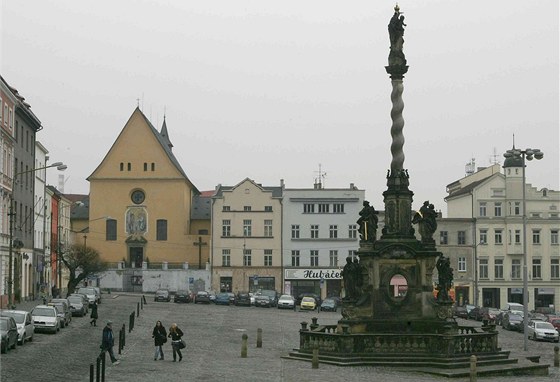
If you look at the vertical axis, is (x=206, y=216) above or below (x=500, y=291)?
above

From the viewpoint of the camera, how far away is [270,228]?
96.6m

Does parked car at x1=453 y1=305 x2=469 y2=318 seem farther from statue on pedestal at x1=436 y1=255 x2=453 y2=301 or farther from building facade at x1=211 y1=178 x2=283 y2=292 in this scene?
statue on pedestal at x1=436 y1=255 x2=453 y2=301

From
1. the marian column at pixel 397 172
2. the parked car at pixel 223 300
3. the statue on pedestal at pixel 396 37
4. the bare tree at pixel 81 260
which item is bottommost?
the parked car at pixel 223 300

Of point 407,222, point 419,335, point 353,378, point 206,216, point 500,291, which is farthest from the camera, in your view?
point 206,216

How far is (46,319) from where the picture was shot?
4247cm

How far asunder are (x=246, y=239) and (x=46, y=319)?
5462 centimetres

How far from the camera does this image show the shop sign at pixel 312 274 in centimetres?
9512

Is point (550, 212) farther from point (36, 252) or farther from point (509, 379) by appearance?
point (509, 379)

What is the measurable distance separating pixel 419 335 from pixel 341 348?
8.58 ft

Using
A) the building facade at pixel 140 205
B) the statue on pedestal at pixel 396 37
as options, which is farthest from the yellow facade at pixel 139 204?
the statue on pedestal at pixel 396 37

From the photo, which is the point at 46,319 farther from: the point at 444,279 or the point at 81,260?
the point at 81,260

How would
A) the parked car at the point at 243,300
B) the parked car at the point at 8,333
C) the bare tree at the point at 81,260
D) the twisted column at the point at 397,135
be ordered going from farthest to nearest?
the bare tree at the point at 81,260 < the parked car at the point at 243,300 < the twisted column at the point at 397,135 < the parked car at the point at 8,333

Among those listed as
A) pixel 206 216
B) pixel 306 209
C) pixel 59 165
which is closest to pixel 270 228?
pixel 306 209

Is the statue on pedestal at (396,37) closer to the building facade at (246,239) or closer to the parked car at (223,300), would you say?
the parked car at (223,300)
